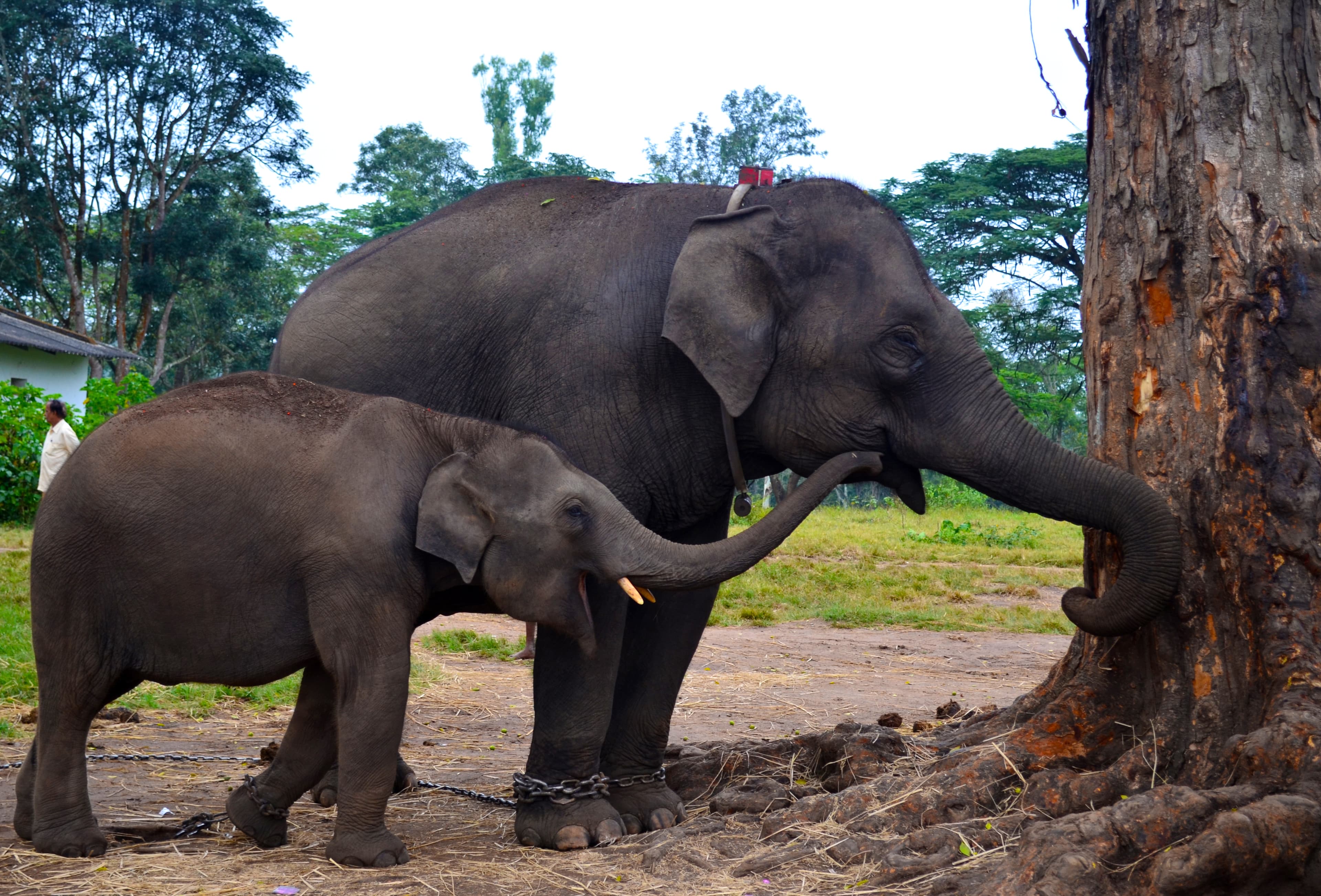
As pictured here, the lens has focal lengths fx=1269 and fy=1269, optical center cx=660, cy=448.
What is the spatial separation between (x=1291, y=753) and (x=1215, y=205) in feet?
5.32

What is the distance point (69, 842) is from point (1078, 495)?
3.24 metres

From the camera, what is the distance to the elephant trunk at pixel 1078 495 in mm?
3637

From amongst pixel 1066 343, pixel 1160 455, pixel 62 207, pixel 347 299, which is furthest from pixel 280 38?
pixel 1160 455

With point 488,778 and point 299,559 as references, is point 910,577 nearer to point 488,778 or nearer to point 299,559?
point 488,778

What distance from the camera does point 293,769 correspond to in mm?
4004

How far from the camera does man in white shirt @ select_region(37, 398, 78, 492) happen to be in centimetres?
1212

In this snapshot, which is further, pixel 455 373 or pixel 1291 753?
pixel 455 373

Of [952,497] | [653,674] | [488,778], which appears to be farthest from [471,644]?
[952,497]

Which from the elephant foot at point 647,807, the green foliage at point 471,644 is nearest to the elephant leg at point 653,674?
the elephant foot at point 647,807

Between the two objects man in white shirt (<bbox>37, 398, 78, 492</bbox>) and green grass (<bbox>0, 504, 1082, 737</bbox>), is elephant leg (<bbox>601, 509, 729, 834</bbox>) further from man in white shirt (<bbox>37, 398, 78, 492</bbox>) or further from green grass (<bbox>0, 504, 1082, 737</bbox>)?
man in white shirt (<bbox>37, 398, 78, 492</bbox>)

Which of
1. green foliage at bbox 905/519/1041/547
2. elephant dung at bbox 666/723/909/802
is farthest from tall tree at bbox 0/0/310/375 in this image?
elephant dung at bbox 666/723/909/802

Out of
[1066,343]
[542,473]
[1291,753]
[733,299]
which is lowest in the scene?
[1291,753]

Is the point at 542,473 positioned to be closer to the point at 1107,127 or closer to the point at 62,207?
the point at 1107,127

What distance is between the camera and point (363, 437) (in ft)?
12.9
